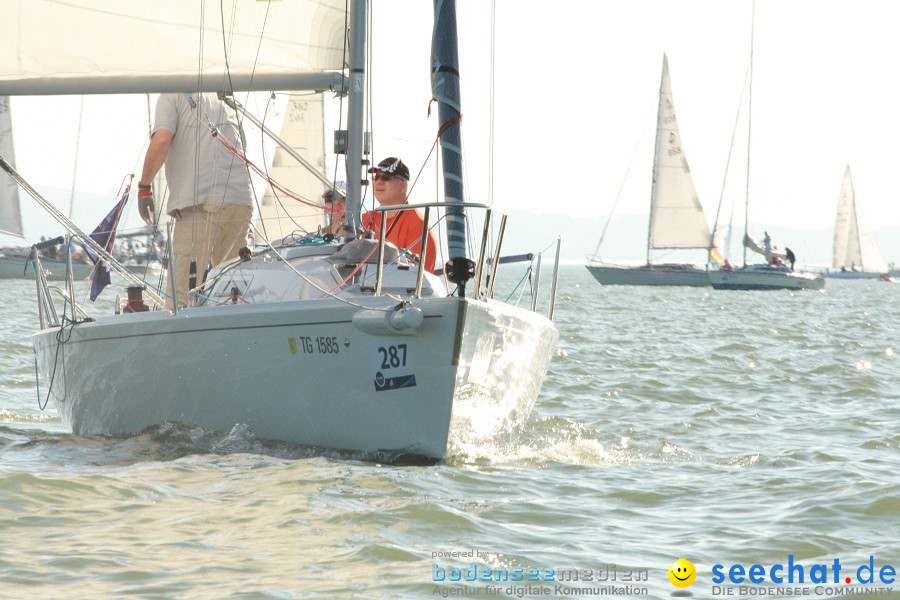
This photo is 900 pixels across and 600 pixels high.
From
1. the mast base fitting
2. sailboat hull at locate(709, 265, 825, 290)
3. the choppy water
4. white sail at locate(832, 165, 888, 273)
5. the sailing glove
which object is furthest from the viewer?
white sail at locate(832, 165, 888, 273)

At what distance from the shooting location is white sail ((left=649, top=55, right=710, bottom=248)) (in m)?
52.4

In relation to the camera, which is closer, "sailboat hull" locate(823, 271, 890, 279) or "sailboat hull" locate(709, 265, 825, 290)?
"sailboat hull" locate(709, 265, 825, 290)

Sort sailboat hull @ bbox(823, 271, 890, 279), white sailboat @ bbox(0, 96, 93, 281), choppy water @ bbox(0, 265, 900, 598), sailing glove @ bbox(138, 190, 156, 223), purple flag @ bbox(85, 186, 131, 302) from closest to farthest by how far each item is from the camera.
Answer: choppy water @ bbox(0, 265, 900, 598), sailing glove @ bbox(138, 190, 156, 223), purple flag @ bbox(85, 186, 131, 302), white sailboat @ bbox(0, 96, 93, 281), sailboat hull @ bbox(823, 271, 890, 279)

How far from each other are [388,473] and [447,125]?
2574 mm

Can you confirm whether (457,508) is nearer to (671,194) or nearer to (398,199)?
(398,199)

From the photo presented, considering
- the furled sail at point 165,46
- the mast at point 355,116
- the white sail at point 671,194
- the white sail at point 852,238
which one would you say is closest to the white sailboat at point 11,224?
the furled sail at point 165,46

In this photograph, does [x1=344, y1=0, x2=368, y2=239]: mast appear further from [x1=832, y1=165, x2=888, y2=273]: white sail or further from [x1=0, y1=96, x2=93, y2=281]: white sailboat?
[x1=832, y1=165, x2=888, y2=273]: white sail

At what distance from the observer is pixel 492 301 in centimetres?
702

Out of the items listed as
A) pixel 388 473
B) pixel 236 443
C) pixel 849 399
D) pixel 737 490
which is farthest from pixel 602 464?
pixel 849 399

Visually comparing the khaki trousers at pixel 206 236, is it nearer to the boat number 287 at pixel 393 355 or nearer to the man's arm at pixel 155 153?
the man's arm at pixel 155 153

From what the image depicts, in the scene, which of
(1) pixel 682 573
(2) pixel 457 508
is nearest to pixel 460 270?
(2) pixel 457 508

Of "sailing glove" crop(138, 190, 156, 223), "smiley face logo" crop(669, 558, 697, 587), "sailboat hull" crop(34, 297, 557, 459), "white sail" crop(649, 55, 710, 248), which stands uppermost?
"white sail" crop(649, 55, 710, 248)

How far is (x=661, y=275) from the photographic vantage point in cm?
5538

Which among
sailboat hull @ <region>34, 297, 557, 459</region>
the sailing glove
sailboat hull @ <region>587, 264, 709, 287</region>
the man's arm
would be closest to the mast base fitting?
sailboat hull @ <region>34, 297, 557, 459</region>
